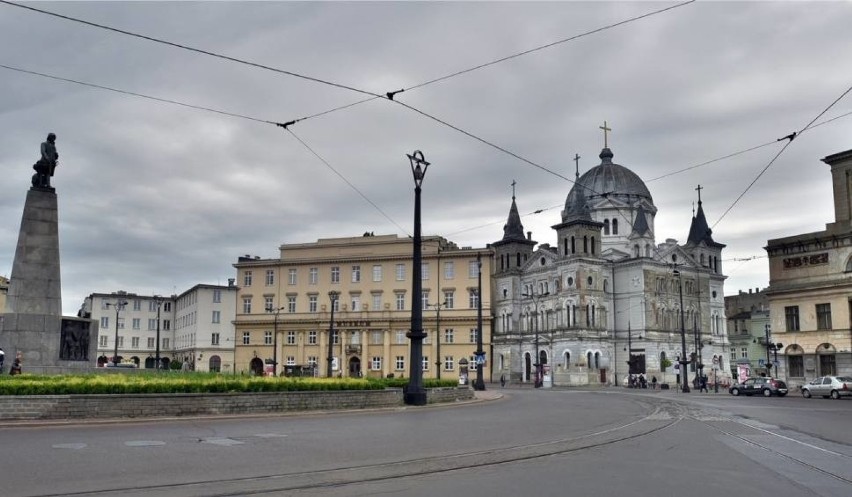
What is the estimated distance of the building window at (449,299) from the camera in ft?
286

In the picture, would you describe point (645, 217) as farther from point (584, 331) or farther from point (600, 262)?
point (584, 331)

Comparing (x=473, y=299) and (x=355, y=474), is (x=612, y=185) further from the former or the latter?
(x=355, y=474)

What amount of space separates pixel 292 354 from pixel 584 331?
35.9 metres

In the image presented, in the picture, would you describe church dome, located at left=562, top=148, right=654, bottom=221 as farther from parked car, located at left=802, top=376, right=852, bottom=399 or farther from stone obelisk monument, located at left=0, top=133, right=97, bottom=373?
stone obelisk monument, located at left=0, top=133, right=97, bottom=373

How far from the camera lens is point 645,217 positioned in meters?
93.1

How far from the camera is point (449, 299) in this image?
8744 centimetres

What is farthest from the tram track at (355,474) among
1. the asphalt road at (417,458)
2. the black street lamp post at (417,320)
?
the black street lamp post at (417,320)

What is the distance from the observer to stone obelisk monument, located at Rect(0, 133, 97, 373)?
2700 cm

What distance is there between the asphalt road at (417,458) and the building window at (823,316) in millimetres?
31859

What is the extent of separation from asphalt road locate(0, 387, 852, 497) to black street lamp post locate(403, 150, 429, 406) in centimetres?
521

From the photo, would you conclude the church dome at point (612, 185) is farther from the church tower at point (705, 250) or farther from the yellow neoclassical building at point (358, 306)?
the yellow neoclassical building at point (358, 306)

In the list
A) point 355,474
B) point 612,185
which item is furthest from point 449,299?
point 355,474

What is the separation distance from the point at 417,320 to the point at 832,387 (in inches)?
1109

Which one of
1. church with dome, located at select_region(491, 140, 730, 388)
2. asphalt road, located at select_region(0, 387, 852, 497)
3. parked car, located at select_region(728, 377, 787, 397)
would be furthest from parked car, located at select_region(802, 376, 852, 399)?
church with dome, located at select_region(491, 140, 730, 388)
